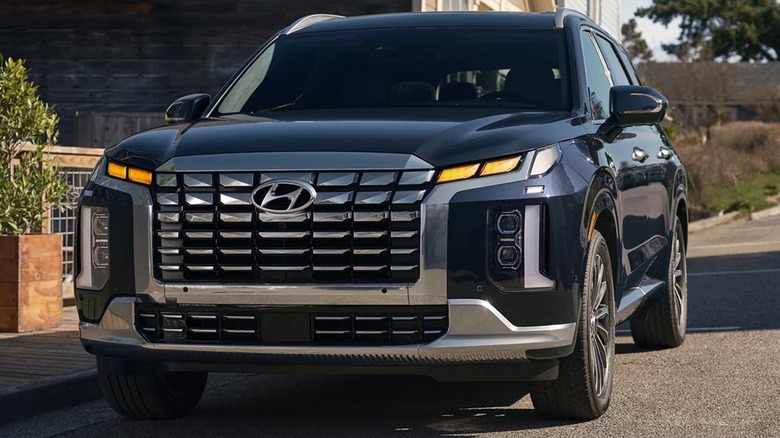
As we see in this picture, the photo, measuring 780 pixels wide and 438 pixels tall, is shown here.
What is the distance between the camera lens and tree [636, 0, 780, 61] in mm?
84562

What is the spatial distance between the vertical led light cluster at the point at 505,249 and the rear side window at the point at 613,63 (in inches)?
107

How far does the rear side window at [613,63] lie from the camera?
8398 mm

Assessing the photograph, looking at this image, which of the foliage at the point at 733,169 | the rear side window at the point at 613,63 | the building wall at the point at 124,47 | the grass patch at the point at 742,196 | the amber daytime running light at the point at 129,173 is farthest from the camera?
the foliage at the point at 733,169

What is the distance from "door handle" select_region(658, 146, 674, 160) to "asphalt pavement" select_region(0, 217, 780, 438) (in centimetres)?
121

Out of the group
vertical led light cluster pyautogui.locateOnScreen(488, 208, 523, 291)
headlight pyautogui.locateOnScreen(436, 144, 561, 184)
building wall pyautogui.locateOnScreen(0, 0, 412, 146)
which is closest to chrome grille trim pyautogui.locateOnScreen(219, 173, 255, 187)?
headlight pyautogui.locateOnScreen(436, 144, 561, 184)

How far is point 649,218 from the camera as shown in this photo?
318 inches

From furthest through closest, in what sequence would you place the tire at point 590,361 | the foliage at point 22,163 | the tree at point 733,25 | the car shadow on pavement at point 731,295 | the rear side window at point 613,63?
1. the tree at point 733,25
2. the car shadow on pavement at point 731,295
3. the foliage at point 22,163
4. the rear side window at point 613,63
5. the tire at point 590,361

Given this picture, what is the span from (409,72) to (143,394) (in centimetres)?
213

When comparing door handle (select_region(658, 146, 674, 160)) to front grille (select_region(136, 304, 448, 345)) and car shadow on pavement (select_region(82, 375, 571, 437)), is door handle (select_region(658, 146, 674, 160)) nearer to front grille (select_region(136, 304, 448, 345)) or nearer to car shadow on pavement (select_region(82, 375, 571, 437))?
car shadow on pavement (select_region(82, 375, 571, 437))

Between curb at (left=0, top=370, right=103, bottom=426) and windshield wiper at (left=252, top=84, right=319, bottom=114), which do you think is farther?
windshield wiper at (left=252, top=84, right=319, bottom=114)

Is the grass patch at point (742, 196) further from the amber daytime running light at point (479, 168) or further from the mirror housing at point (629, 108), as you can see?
the amber daytime running light at point (479, 168)

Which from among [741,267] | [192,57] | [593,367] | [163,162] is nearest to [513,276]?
[593,367]

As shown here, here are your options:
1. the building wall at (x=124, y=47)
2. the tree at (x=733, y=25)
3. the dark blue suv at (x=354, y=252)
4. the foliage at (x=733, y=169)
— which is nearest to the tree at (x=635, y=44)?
the tree at (x=733, y=25)

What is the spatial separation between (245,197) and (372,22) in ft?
7.43
